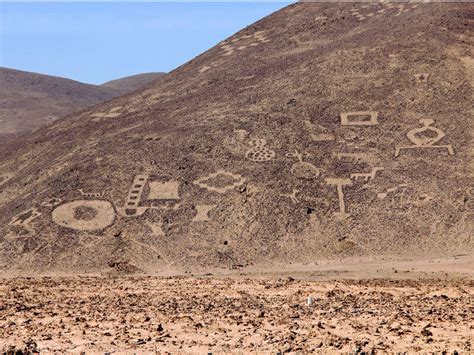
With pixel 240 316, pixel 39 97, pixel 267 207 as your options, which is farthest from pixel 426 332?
pixel 39 97

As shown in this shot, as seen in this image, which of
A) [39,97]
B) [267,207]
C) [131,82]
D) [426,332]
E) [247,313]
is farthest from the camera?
[131,82]

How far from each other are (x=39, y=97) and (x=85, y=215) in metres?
57.6

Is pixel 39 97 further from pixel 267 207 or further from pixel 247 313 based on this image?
pixel 247 313

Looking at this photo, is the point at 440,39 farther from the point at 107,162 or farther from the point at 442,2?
the point at 107,162

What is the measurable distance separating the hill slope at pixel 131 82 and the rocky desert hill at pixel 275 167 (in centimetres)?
6639

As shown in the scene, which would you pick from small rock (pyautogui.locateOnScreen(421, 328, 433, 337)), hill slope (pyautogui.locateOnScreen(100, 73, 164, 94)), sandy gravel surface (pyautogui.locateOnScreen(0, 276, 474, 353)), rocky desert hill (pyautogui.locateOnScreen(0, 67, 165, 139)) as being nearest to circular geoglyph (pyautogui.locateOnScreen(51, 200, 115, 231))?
sandy gravel surface (pyautogui.locateOnScreen(0, 276, 474, 353))

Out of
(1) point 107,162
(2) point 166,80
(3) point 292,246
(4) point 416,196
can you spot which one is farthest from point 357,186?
(2) point 166,80

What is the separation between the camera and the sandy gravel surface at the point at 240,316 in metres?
13.1

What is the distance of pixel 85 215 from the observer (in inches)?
1107

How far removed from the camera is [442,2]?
133 ft

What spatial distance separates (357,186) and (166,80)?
1779cm

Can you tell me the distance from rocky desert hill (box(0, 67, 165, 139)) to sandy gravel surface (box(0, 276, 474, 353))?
4812 centimetres

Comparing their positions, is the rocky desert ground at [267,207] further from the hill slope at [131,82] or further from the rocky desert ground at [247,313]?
the hill slope at [131,82]

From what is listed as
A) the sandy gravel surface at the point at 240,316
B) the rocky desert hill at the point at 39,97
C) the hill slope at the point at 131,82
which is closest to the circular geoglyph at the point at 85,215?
the sandy gravel surface at the point at 240,316
